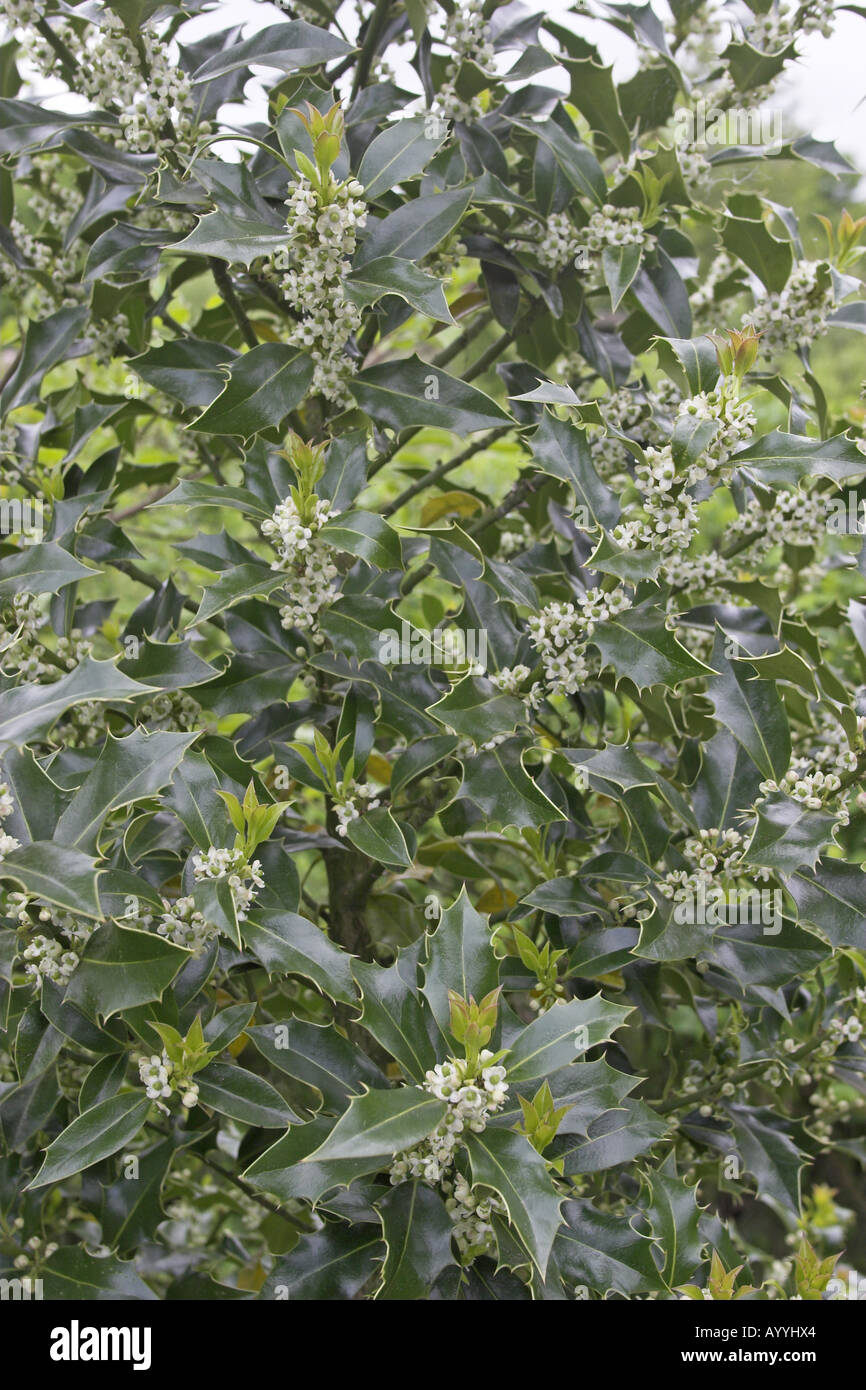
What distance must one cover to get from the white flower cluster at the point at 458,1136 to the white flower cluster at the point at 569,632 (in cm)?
53

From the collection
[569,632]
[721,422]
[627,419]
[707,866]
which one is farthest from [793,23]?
[707,866]

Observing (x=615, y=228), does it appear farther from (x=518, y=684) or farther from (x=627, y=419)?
(x=518, y=684)

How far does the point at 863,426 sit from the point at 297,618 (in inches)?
43.9

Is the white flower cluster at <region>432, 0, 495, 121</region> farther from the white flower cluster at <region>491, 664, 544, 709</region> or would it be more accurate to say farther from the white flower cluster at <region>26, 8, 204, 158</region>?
the white flower cluster at <region>491, 664, 544, 709</region>

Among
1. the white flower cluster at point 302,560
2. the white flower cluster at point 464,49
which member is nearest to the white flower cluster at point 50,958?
the white flower cluster at point 302,560

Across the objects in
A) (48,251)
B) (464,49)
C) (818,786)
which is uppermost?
(464,49)

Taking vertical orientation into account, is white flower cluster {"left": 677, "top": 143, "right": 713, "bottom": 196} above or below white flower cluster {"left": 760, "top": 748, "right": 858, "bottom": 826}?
above

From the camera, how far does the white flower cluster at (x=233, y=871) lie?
4.89 ft

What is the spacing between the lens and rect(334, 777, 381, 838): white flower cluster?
5.57 ft

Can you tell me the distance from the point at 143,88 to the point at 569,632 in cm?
107

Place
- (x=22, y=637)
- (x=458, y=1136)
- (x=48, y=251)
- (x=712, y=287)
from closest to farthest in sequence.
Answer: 1. (x=458, y=1136)
2. (x=22, y=637)
3. (x=48, y=251)
4. (x=712, y=287)

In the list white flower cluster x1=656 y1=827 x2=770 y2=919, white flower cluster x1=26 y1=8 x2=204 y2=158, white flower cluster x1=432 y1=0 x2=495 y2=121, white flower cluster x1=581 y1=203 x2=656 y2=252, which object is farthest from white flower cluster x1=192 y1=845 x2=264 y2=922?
white flower cluster x1=432 y1=0 x2=495 y2=121

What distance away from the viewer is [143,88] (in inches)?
70.7

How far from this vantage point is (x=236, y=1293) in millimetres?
1854
